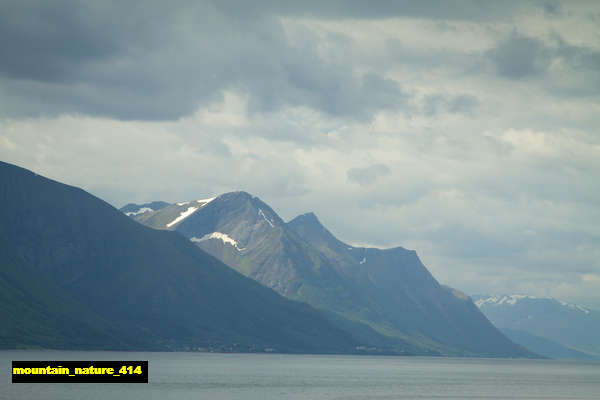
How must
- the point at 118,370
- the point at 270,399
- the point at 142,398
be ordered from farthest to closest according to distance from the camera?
the point at 270,399 → the point at 142,398 → the point at 118,370

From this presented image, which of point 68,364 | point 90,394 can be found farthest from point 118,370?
point 90,394

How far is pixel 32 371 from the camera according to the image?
106375 millimetres

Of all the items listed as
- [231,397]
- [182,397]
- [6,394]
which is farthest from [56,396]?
[231,397]

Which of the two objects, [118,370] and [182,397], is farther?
[182,397]

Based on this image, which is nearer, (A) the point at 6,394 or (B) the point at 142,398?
(A) the point at 6,394

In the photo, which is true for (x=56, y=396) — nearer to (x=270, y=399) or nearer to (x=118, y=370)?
(x=270, y=399)

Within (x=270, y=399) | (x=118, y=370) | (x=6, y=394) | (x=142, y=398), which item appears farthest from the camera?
(x=270, y=399)

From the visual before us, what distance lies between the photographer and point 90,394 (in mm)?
190625

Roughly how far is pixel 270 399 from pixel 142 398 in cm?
3267

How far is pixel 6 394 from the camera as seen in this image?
6727 inches

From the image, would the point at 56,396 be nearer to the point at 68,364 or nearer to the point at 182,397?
the point at 182,397

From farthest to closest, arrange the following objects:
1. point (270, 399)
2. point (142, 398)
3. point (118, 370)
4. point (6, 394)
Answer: point (270, 399), point (142, 398), point (6, 394), point (118, 370)

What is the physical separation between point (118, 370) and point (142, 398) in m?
81.8

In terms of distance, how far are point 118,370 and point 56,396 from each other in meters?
82.0
